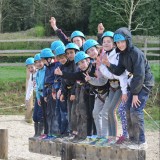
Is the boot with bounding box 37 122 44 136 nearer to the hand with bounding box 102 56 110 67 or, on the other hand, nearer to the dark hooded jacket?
the hand with bounding box 102 56 110 67

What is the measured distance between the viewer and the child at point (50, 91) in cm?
694

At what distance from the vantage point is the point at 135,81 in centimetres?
547

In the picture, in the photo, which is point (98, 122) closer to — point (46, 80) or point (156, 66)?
point (46, 80)

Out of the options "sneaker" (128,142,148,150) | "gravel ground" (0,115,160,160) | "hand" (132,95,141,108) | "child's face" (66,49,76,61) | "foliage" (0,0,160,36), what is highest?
"foliage" (0,0,160,36)

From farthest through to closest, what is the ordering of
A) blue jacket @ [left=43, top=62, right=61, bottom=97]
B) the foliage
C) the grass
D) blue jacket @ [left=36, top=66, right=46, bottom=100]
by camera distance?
the foliage
the grass
blue jacket @ [left=36, top=66, right=46, bottom=100]
blue jacket @ [left=43, top=62, right=61, bottom=97]

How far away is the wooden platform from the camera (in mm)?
5497

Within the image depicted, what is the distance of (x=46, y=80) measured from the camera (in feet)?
23.0

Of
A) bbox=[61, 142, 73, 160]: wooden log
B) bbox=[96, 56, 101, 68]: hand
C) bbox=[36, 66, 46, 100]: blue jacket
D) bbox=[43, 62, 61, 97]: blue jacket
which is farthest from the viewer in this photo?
bbox=[36, 66, 46, 100]: blue jacket

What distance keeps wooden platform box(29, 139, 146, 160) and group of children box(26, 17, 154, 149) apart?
0.11 m

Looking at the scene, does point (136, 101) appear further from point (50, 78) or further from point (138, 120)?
point (50, 78)

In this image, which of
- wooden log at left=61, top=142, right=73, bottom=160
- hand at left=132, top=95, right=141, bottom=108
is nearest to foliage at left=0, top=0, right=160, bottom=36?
wooden log at left=61, top=142, right=73, bottom=160

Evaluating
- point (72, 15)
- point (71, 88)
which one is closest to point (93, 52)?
point (71, 88)

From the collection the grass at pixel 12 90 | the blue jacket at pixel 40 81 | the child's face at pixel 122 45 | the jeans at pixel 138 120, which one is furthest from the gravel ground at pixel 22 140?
the child's face at pixel 122 45

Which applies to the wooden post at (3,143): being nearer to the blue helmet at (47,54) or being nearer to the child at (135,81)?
the blue helmet at (47,54)
